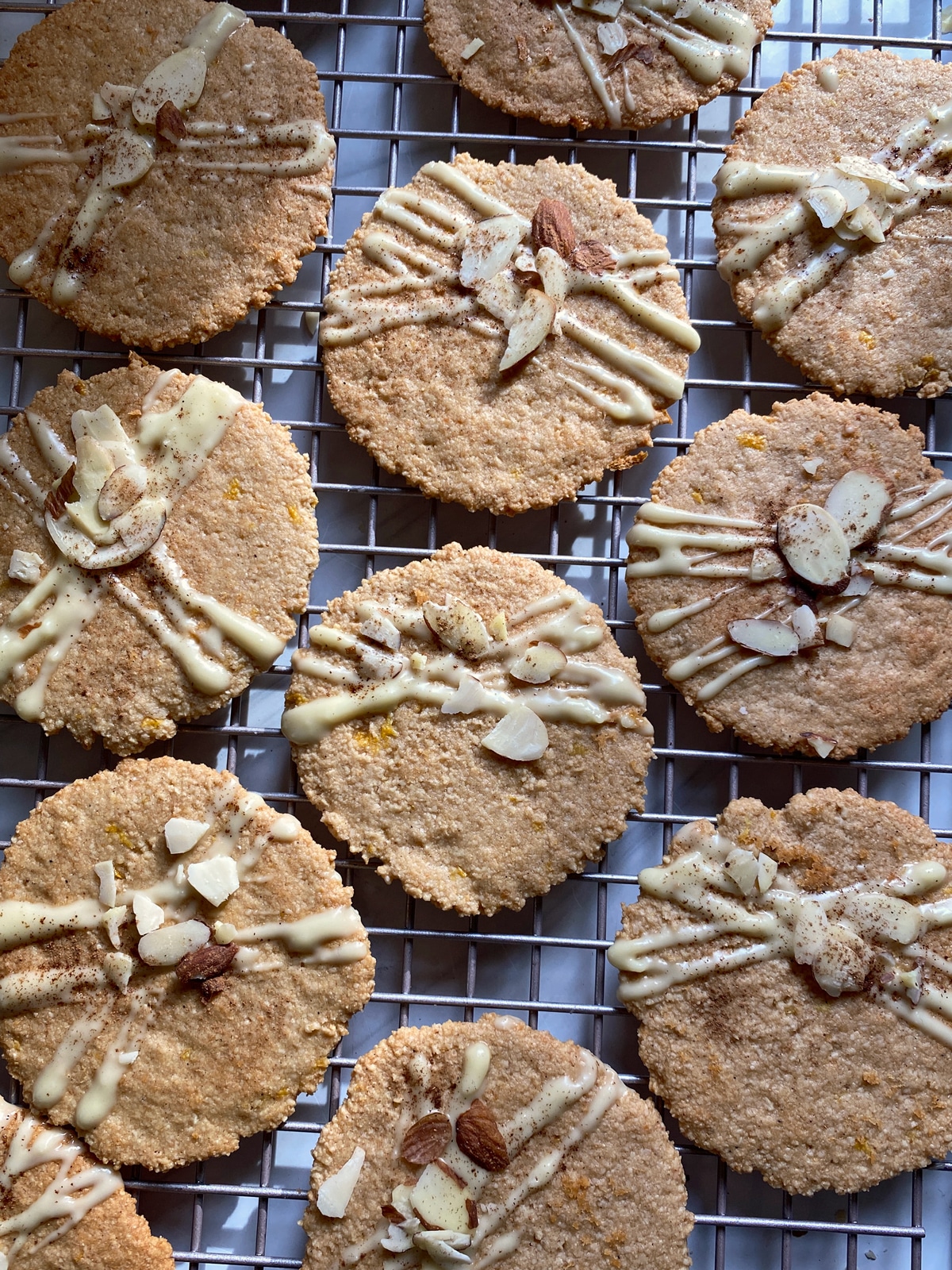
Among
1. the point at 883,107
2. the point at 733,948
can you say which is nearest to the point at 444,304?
the point at 883,107

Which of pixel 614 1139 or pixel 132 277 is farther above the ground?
pixel 132 277

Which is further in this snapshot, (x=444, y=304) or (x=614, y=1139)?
(x=444, y=304)

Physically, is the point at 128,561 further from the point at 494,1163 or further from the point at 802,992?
the point at 802,992

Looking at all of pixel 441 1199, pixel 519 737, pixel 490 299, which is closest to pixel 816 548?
pixel 519 737

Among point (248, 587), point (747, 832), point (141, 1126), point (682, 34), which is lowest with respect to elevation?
point (141, 1126)

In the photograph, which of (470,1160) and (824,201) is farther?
(824,201)

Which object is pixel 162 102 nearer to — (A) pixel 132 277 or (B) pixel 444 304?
(A) pixel 132 277

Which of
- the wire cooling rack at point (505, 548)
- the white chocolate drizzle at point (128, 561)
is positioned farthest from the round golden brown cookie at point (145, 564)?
the wire cooling rack at point (505, 548)
